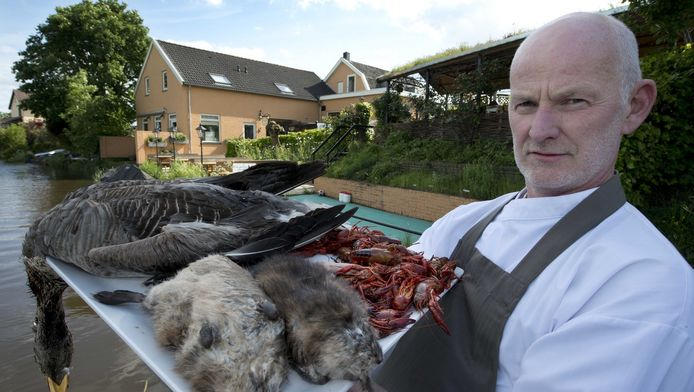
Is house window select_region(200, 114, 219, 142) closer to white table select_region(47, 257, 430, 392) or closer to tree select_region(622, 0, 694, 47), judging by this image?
tree select_region(622, 0, 694, 47)

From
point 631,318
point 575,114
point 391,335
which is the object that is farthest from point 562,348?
point 575,114

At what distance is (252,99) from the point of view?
2736 centimetres

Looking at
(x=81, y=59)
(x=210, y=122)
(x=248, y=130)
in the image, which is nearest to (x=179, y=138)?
(x=210, y=122)

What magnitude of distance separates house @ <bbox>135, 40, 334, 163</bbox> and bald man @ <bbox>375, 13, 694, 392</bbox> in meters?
22.8

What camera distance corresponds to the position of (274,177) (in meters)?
2.52

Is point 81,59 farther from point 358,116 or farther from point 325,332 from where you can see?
point 325,332

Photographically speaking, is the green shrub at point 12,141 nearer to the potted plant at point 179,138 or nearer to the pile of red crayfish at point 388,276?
the potted plant at point 179,138

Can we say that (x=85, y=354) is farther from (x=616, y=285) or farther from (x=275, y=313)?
(x=616, y=285)

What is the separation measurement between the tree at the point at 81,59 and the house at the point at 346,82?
616 inches

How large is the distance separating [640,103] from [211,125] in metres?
26.5

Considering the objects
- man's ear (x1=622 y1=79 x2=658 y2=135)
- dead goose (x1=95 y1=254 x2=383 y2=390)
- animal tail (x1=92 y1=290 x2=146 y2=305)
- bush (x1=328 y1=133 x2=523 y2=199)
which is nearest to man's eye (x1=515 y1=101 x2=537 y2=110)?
man's ear (x1=622 y1=79 x2=658 y2=135)

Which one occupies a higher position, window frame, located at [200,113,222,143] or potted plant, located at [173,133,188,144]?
window frame, located at [200,113,222,143]

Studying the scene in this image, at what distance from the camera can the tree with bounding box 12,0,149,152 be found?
3014 centimetres

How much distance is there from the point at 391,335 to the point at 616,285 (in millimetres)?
671
